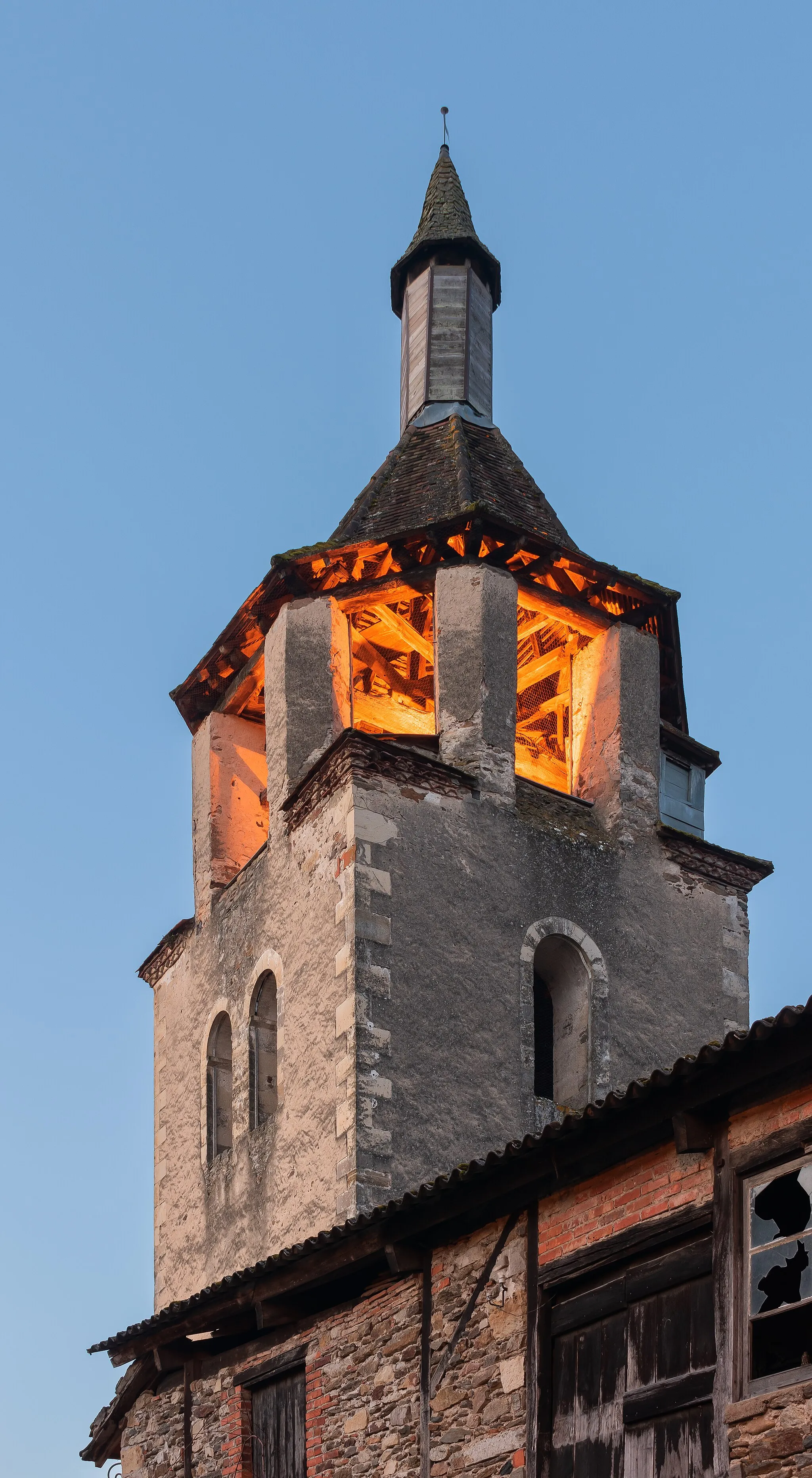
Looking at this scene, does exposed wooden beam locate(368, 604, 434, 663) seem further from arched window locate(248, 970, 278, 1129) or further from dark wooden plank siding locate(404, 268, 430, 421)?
arched window locate(248, 970, 278, 1129)

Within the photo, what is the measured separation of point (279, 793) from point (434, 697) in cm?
188

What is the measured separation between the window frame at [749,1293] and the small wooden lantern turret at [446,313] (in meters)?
15.1

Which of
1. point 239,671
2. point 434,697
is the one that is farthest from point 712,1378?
Result: point 239,671

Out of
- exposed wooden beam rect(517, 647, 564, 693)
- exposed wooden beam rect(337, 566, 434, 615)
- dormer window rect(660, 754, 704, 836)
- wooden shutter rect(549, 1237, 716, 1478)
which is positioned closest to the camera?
wooden shutter rect(549, 1237, 716, 1478)

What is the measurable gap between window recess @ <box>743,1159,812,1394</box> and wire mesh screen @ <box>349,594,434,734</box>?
12069 mm

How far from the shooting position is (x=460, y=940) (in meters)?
18.1

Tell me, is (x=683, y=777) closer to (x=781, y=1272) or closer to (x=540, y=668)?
(x=540, y=668)

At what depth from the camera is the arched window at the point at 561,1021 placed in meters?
18.5

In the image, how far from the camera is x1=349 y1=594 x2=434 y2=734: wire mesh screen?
21.8 meters

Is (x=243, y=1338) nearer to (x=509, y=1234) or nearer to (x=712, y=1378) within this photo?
(x=509, y=1234)

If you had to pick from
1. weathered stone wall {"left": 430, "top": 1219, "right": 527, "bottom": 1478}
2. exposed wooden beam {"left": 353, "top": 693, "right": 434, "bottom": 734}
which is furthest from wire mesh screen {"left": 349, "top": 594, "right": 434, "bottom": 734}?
weathered stone wall {"left": 430, "top": 1219, "right": 527, "bottom": 1478}

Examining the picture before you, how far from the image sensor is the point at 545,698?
74.3ft

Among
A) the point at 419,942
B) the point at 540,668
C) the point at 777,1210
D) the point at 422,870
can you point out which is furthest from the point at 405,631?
the point at 777,1210

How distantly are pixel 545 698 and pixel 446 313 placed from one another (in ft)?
16.6
